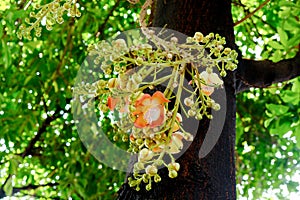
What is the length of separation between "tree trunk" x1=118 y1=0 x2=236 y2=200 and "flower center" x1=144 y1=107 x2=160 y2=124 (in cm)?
22

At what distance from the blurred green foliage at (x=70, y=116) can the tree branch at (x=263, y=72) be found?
46cm

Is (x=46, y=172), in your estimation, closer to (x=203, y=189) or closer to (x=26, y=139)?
(x=26, y=139)

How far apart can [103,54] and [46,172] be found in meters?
1.83

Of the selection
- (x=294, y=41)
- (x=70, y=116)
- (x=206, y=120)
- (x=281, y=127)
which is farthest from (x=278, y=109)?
(x=70, y=116)

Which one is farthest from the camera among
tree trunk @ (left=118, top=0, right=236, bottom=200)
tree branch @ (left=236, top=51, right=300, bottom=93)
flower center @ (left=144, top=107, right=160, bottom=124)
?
tree branch @ (left=236, top=51, right=300, bottom=93)

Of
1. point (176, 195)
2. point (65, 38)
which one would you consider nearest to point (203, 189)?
point (176, 195)

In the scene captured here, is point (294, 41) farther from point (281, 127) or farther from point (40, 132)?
point (40, 132)

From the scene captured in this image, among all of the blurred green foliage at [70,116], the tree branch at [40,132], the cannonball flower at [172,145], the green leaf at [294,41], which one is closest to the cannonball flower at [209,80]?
the cannonball flower at [172,145]

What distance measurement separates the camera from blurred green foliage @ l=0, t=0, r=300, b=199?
1746 millimetres

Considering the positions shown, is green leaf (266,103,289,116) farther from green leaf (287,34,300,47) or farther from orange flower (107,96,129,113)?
orange flower (107,96,129,113)

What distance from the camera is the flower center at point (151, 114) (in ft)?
1.77

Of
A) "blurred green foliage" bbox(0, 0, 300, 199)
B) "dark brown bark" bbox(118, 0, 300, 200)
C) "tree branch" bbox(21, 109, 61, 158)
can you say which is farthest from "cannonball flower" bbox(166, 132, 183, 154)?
"tree branch" bbox(21, 109, 61, 158)

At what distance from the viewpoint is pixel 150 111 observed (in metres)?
0.54

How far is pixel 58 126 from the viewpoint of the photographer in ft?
7.21
